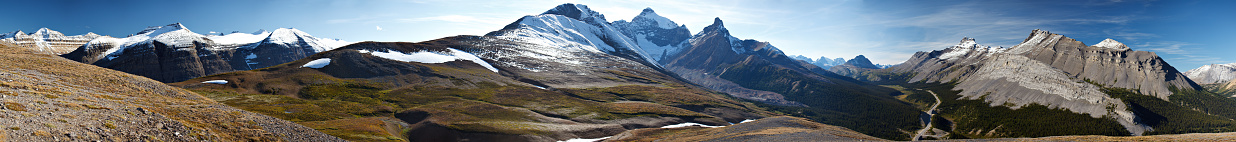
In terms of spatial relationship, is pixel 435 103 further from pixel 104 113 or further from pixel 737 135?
pixel 104 113

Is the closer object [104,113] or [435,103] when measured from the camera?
[104,113]

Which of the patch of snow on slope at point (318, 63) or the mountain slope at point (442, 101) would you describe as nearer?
the mountain slope at point (442, 101)

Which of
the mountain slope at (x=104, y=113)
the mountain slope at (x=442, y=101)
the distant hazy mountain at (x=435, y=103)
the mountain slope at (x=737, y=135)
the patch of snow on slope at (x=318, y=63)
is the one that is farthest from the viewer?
the patch of snow on slope at (x=318, y=63)

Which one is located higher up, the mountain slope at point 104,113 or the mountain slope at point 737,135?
the mountain slope at point 104,113

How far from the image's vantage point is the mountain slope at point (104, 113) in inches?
1282

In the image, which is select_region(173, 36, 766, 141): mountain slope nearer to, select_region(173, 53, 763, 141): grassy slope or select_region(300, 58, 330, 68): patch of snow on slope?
select_region(173, 53, 763, 141): grassy slope

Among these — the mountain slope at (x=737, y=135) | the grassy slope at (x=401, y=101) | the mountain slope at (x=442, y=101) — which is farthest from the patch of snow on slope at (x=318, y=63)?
the mountain slope at (x=737, y=135)

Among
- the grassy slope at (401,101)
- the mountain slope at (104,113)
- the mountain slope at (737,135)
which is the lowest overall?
the mountain slope at (737,135)

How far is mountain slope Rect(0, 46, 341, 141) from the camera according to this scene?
3256 cm

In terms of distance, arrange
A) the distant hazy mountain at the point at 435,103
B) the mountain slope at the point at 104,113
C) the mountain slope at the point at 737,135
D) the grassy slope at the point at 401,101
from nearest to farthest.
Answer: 1. the mountain slope at the point at 104,113
2. the mountain slope at the point at 737,135
3. the distant hazy mountain at the point at 435,103
4. the grassy slope at the point at 401,101

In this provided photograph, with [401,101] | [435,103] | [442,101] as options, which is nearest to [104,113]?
[435,103]

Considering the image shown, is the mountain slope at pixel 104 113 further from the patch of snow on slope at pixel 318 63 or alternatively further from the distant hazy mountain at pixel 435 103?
the patch of snow on slope at pixel 318 63

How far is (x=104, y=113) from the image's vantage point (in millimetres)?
39250

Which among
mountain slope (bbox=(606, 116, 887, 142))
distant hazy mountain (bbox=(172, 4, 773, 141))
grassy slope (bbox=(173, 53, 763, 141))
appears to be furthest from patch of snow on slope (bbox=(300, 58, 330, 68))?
mountain slope (bbox=(606, 116, 887, 142))
